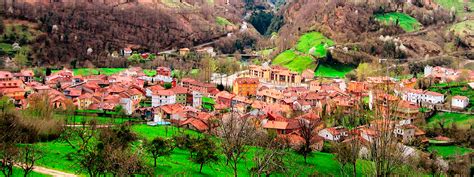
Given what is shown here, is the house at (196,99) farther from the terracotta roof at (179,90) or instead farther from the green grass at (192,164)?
the green grass at (192,164)

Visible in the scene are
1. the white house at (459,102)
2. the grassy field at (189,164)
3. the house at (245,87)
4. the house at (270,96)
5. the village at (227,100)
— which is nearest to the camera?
the grassy field at (189,164)

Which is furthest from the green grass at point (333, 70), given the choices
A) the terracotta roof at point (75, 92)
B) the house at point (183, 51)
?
the terracotta roof at point (75, 92)

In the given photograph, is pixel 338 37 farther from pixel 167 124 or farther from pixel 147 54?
pixel 167 124

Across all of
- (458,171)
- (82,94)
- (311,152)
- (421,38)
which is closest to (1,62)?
(82,94)

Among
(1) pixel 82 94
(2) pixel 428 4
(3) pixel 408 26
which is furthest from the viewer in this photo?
(2) pixel 428 4

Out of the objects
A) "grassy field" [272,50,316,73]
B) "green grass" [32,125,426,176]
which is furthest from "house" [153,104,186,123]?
"grassy field" [272,50,316,73]
